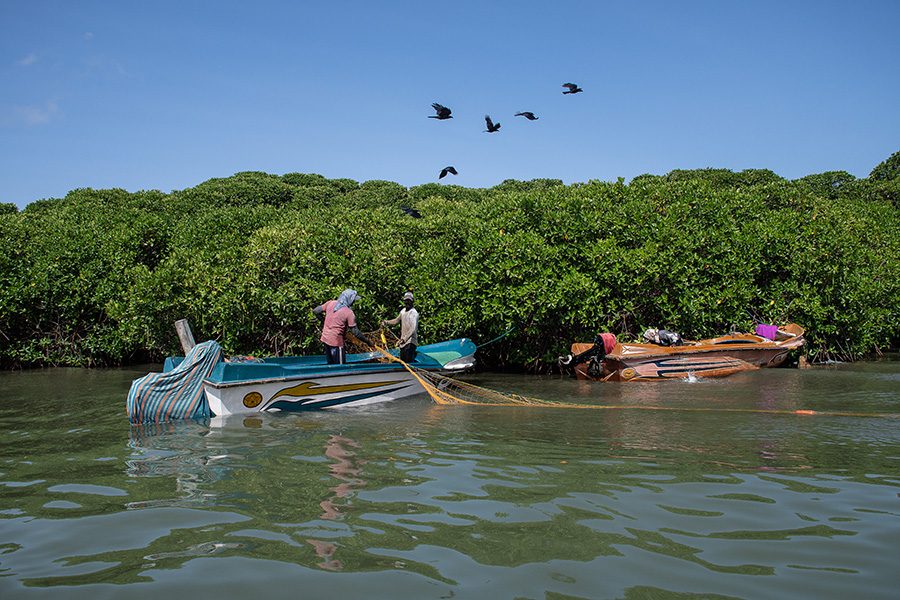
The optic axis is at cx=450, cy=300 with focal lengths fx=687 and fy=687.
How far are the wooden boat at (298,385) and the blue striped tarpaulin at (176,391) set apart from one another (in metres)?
0.15

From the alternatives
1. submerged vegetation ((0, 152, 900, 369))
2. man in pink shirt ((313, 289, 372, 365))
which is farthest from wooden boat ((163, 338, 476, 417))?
submerged vegetation ((0, 152, 900, 369))

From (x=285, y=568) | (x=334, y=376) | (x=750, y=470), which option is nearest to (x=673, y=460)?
(x=750, y=470)

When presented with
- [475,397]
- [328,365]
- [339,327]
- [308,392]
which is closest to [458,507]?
[308,392]

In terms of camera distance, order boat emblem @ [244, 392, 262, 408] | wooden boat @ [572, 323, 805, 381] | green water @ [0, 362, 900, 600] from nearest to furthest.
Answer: green water @ [0, 362, 900, 600] → boat emblem @ [244, 392, 262, 408] → wooden boat @ [572, 323, 805, 381]

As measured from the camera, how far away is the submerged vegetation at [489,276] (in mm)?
17125

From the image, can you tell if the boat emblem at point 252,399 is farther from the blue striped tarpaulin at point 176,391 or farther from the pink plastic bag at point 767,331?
the pink plastic bag at point 767,331

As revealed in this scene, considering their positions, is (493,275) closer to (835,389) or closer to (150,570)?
(835,389)

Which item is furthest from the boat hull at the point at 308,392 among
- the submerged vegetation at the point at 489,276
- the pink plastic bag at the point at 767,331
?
the pink plastic bag at the point at 767,331

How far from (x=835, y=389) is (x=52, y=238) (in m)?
21.8

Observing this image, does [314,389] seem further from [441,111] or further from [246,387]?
[441,111]

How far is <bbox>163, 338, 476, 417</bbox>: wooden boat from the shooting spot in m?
11.1

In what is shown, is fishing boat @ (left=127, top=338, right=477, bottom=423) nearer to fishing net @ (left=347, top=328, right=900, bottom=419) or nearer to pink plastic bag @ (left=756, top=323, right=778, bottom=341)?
fishing net @ (left=347, top=328, right=900, bottom=419)

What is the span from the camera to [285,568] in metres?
4.64

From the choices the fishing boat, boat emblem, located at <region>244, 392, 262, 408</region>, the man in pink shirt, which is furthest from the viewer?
the man in pink shirt
